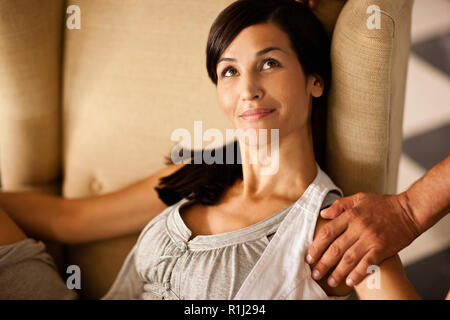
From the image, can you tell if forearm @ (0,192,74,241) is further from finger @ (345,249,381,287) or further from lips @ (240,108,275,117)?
finger @ (345,249,381,287)

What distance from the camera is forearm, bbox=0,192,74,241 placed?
0.99m

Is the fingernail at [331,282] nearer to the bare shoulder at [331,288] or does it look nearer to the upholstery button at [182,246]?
the bare shoulder at [331,288]

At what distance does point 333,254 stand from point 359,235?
5 centimetres

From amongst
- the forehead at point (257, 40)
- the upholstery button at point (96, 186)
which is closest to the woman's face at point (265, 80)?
the forehead at point (257, 40)

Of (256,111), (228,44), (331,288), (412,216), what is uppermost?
(228,44)

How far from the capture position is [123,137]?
104cm

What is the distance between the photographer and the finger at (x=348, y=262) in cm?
71

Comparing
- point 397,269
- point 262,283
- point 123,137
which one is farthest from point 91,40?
point 397,269

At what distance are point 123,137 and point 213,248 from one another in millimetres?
393

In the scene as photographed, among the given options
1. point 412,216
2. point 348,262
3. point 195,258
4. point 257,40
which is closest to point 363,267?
point 348,262

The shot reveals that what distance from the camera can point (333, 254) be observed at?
0.72 m

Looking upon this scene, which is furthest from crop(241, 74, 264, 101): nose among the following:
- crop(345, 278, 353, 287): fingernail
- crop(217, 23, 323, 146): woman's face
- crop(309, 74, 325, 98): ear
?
crop(345, 278, 353, 287): fingernail

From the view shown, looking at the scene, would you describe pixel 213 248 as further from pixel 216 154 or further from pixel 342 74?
pixel 342 74

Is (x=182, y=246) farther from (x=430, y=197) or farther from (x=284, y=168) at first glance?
(x=430, y=197)
